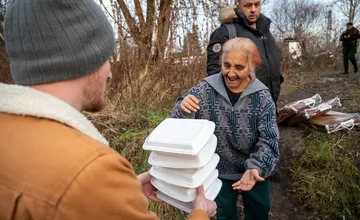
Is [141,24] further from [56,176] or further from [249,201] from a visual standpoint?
[56,176]

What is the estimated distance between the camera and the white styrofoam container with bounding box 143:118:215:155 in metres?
1.37

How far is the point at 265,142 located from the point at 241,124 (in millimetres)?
200

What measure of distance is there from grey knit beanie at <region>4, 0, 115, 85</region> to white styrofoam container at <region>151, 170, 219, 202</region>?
832 mm

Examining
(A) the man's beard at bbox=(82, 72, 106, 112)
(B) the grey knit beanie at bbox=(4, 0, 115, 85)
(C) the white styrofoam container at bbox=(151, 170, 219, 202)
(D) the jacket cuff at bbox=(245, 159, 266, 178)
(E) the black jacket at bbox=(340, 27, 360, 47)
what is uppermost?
(B) the grey knit beanie at bbox=(4, 0, 115, 85)

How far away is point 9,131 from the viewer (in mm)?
768

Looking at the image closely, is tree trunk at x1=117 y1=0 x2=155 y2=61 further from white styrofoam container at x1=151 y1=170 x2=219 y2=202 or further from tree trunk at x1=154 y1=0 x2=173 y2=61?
white styrofoam container at x1=151 y1=170 x2=219 y2=202

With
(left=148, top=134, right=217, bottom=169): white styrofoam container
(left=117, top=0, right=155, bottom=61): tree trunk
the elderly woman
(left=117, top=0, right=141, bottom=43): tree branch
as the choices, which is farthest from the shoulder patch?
(left=117, top=0, right=141, bottom=43): tree branch

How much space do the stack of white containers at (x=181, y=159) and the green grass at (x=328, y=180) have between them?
6.85 feet

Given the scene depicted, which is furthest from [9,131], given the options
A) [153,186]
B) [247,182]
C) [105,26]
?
[247,182]

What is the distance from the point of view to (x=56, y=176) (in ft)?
2.28

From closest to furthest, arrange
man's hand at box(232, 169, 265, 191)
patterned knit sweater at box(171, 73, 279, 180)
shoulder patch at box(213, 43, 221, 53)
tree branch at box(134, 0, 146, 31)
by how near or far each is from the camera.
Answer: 1. man's hand at box(232, 169, 265, 191)
2. patterned knit sweater at box(171, 73, 279, 180)
3. shoulder patch at box(213, 43, 221, 53)
4. tree branch at box(134, 0, 146, 31)

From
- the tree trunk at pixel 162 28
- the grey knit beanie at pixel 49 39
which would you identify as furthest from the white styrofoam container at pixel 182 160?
the tree trunk at pixel 162 28

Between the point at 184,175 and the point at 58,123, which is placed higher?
the point at 58,123

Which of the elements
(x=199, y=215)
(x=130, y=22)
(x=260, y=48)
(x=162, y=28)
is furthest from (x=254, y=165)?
(x=130, y=22)
